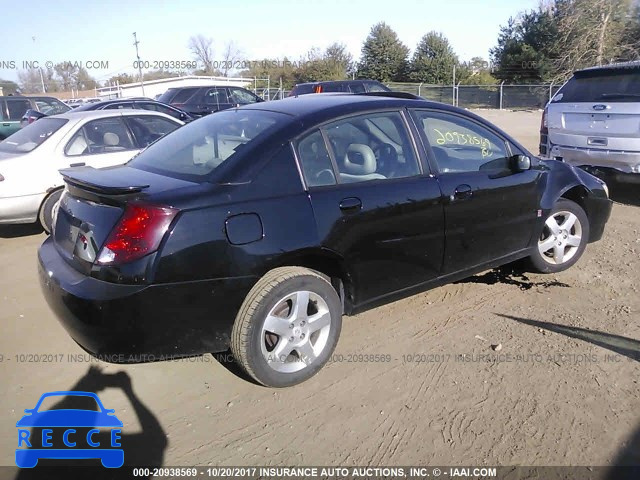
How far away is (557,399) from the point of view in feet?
9.70

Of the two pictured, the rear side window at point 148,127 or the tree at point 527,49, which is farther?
the tree at point 527,49

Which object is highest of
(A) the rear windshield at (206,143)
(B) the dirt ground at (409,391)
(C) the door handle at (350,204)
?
(A) the rear windshield at (206,143)

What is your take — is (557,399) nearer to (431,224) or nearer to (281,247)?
(431,224)

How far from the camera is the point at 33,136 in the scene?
635 cm

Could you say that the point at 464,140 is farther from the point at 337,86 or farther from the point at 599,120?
the point at 337,86

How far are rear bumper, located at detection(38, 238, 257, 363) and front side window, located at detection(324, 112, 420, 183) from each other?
1063 mm

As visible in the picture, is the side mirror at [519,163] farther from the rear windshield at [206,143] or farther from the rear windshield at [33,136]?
the rear windshield at [33,136]

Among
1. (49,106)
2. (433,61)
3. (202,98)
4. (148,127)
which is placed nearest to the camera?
(148,127)

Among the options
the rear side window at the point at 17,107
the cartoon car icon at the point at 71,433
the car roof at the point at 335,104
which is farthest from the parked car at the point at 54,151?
the rear side window at the point at 17,107

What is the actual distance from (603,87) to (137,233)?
257 inches

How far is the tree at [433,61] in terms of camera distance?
46438 mm

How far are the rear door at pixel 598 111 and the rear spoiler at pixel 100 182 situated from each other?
19.3ft

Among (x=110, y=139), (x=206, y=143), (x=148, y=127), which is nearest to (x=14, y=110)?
(x=148, y=127)

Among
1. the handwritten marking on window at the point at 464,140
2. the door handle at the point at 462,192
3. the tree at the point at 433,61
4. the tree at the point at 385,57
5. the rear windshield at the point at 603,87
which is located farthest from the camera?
the tree at the point at 385,57
